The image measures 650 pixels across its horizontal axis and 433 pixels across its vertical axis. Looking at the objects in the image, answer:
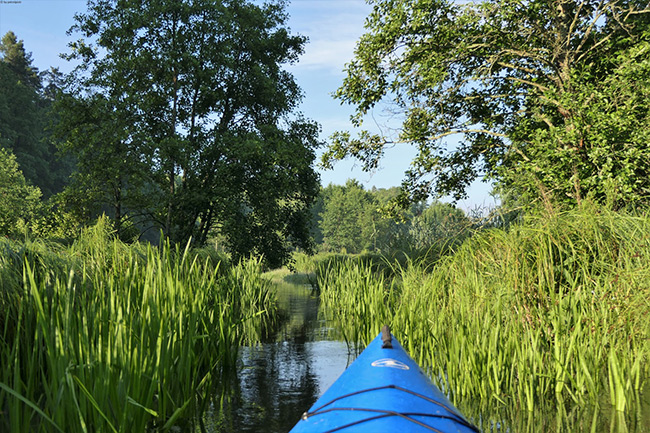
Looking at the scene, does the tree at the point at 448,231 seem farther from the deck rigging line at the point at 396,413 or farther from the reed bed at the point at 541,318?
the deck rigging line at the point at 396,413

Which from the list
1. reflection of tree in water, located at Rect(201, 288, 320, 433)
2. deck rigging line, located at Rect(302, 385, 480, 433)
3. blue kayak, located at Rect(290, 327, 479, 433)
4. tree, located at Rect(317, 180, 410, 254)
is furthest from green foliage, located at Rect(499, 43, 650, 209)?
tree, located at Rect(317, 180, 410, 254)

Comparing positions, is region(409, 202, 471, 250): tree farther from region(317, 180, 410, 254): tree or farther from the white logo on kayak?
region(317, 180, 410, 254): tree

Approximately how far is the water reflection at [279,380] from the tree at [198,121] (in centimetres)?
714

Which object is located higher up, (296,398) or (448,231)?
(448,231)

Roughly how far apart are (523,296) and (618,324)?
1.00 metres

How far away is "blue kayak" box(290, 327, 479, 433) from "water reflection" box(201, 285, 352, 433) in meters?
1.40

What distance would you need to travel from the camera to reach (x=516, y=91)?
14727mm

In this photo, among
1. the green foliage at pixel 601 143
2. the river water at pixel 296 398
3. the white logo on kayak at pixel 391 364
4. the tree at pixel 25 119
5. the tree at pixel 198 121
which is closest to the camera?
the white logo on kayak at pixel 391 364

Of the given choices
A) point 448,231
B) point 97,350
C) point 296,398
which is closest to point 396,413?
point 97,350

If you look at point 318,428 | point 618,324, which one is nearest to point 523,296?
point 618,324

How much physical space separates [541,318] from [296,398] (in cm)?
293

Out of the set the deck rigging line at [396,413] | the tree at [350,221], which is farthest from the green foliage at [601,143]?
the tree at [350,221]

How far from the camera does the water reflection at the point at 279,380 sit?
16.9 feet

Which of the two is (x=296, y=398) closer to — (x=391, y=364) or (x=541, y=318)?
(x=391, y=364)
